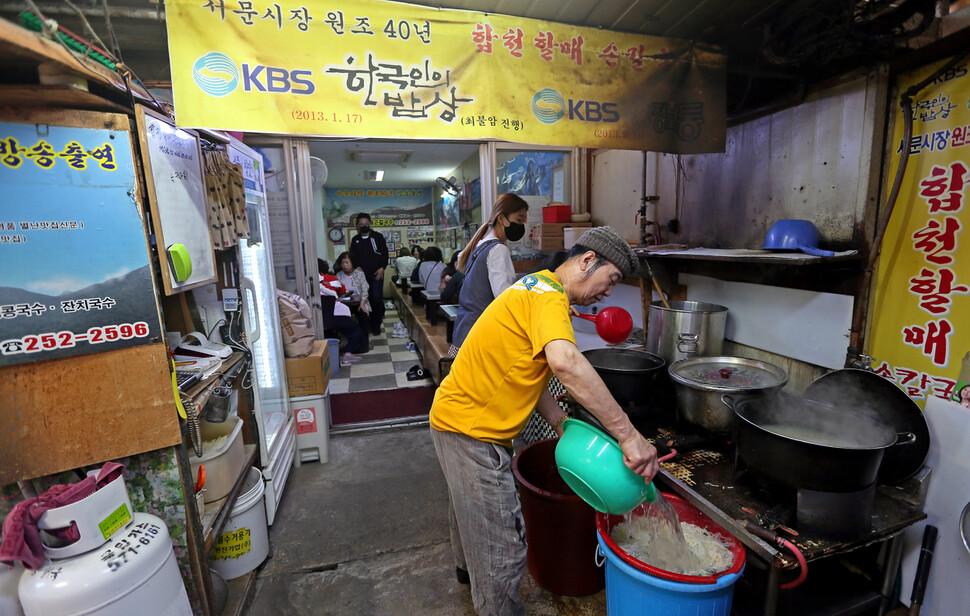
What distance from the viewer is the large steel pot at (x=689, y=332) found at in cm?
300

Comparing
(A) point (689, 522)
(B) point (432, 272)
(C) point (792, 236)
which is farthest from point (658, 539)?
(B) point (432, 272)

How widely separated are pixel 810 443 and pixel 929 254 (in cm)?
136

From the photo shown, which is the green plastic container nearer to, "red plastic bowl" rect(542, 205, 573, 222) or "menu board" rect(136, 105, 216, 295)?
"menu board" rect(136, 105, 216, 295)

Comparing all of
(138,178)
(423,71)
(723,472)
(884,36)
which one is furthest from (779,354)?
(138,178)

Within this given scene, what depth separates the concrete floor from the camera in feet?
8.55

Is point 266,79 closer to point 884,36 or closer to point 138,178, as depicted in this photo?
point 138,178

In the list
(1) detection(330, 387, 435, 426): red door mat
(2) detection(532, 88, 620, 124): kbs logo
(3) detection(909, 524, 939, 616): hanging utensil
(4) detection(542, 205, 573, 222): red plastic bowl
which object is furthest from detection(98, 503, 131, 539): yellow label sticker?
(4) detection(542, 205, 573, 222): red plastic bowl

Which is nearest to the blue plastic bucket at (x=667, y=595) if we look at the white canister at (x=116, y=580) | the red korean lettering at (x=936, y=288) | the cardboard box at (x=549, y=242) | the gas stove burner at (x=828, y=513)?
the gas stove burner at (x=828, y=513)

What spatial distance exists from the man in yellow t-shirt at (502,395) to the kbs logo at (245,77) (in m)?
1.50

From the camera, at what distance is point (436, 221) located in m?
13.6

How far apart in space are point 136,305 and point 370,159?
8.16 meters

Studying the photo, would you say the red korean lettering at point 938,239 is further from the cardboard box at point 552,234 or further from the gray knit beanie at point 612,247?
the cardboard box at point 552,234

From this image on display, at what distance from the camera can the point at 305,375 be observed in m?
4.07

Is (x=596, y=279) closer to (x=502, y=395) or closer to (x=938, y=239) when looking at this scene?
(x=502, y=395)
